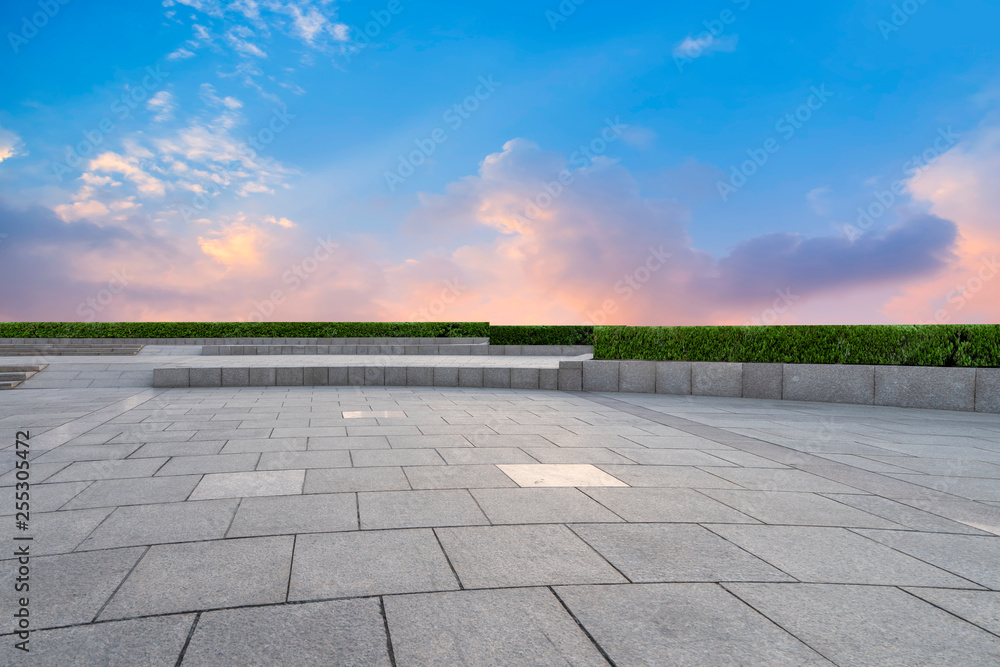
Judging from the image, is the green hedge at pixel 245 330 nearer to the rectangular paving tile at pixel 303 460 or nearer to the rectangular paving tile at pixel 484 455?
the rectangular paving tile at pixel 484 455

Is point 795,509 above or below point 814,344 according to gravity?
below

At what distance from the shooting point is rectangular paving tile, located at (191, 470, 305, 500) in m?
4.29

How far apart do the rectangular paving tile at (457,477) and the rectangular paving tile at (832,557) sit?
5.87 ft

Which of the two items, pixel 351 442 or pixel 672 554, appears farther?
pixel 351 442

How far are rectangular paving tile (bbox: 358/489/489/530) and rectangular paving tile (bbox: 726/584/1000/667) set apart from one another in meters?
1.76

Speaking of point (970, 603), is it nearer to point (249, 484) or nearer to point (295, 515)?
point (295, 515)

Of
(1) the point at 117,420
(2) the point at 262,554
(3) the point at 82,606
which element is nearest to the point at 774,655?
(2) the point at 262,554

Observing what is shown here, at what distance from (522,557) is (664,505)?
153 cm

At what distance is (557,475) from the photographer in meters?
5.00

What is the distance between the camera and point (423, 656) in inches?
84.1

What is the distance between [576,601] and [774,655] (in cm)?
84

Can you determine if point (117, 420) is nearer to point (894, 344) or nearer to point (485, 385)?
point (485, 385)

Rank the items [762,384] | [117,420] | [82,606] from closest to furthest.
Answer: [82,606], [117,420], [762,384]

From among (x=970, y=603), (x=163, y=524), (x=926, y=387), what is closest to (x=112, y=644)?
(x=163, y=524)
